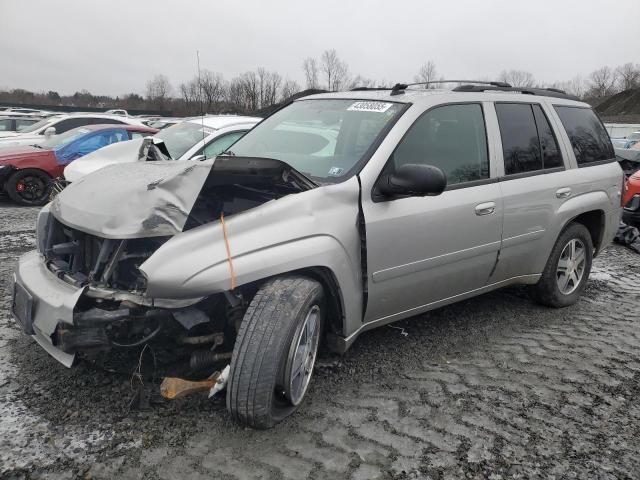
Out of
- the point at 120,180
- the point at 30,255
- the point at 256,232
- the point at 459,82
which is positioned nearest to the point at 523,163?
the point at 459,82

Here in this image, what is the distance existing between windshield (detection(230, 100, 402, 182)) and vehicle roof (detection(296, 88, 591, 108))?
3.1 inches

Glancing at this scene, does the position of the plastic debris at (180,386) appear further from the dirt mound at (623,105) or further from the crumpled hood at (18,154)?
the dirt mound at (623,105)

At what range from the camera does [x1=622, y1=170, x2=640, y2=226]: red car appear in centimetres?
811

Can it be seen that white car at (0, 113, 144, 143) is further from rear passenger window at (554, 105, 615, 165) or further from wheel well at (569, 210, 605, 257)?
wheel well at (569, 210, 605, 257)

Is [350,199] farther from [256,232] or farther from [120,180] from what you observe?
[120,180]

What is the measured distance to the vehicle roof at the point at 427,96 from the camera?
3654 millimetres

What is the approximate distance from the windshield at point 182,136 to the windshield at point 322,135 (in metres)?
3.09

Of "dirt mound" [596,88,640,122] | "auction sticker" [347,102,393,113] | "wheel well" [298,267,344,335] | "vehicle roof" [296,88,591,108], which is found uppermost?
"dirt mound" [596,88,640,122]

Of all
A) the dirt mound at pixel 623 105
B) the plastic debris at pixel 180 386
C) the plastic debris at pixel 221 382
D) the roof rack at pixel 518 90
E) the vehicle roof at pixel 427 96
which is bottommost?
the plastic debris at pixel 180 386

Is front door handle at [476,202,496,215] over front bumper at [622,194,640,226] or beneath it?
over

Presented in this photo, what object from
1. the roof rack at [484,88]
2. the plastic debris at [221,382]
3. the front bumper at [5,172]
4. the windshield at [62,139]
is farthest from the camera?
the windshield at [62,139]

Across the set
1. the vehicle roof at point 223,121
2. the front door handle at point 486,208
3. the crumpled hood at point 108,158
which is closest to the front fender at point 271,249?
the front door handle at point 486,208

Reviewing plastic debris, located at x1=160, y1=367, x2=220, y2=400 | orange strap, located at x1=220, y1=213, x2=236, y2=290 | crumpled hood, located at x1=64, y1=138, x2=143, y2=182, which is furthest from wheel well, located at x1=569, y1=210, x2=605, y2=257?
crumpled hood, located at x1=64, y1=138, x2=143, y2=182

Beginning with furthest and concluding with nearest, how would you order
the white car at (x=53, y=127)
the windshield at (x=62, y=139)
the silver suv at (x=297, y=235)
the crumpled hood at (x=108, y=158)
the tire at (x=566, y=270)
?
the white car at (x=53, y=127), the windshield at (x=62, y=139), the tire at (x=566, y=270), the crumpled hood at (x=108, y=158), the silver suv at (x=297, y=235)
